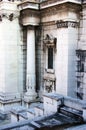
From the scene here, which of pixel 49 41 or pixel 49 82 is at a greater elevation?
pixel 49 41

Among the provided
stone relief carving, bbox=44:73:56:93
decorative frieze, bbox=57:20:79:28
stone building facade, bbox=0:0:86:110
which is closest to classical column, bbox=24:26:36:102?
stone building facade, bbox=0:0:86:110

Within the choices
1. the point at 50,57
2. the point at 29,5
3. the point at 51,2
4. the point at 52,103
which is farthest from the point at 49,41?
the point at 52,103

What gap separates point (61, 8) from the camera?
12781mm

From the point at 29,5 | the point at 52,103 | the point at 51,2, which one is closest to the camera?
the point at 52,103

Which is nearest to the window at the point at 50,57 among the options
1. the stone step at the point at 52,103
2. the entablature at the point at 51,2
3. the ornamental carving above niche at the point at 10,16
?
the entablature at the point at 51,2

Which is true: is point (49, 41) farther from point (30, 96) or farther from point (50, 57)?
point (30, 96)

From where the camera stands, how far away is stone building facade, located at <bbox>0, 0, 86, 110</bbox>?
41.8 ft

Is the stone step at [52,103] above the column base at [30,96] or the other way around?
above

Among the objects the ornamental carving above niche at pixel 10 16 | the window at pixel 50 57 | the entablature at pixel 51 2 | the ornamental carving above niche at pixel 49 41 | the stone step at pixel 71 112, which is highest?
the entablature at pixel 51 2

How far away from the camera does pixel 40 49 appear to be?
15.5 m

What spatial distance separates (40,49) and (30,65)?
136 cm

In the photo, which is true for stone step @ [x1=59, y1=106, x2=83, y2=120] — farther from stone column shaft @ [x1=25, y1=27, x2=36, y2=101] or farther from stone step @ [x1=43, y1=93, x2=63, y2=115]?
stone column shaft @ [x1=25, y1=27, x2=36, y2=101]

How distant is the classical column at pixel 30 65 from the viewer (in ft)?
49.4

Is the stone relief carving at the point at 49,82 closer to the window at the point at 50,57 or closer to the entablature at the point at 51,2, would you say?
the window at the point at 50,57
